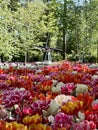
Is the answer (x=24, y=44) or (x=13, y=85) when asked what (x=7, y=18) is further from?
(x=13, y=85)

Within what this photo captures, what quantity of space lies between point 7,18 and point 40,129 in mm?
20212

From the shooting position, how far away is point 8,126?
1960mm

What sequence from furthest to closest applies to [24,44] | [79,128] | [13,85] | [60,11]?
1. [60,11]
2. [24,44]
3. [13,85]
4. [79,128]

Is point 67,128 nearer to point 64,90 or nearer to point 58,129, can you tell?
point 58,129

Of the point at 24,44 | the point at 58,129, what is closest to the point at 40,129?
the point at 58,129

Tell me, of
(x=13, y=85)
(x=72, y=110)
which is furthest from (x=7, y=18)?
(x=72, y=110)

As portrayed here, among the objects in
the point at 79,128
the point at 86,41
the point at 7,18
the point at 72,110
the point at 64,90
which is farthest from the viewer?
the point at 86,41

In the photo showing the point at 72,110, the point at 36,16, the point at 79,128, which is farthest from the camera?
the point at 36,16

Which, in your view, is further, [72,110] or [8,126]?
[72,110]

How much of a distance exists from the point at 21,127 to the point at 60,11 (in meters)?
45.2

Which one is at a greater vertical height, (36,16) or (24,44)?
(36,16)

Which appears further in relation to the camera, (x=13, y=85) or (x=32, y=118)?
(x=13, y=85)

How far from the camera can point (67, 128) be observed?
207 centimetres

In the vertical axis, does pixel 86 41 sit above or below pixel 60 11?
below
